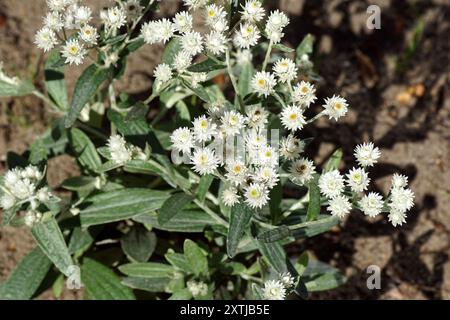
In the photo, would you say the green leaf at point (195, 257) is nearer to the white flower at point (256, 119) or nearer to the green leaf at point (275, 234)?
the green leaf at point (275, 234)

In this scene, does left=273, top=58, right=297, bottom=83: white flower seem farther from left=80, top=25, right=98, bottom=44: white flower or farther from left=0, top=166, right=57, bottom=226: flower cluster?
left=0, top=166, right=57, bottom=226: flower cluster

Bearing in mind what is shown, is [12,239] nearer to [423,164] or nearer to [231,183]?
[231,183]

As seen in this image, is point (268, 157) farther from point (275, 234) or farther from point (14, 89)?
point (14, 89)

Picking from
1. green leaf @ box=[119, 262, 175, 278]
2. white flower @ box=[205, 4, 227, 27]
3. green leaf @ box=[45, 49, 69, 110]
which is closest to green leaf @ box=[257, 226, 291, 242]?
green leaf @ box=[119, 262, 175, 278]

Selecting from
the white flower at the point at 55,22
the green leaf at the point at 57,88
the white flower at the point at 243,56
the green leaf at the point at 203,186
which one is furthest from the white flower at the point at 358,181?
the green leaf at the point at 57,88

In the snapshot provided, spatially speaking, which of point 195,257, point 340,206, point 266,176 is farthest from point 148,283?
point 340,206
